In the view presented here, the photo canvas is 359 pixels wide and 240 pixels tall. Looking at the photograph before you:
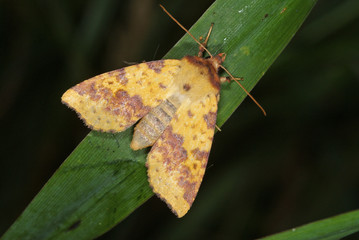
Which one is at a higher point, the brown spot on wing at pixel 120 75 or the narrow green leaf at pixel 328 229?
the brown spot on wing at pixel 120 75

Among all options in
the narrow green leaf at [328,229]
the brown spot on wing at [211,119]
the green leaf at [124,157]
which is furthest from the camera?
the brown spot on wing at [211,119]

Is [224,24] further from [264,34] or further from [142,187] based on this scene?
[142,187]

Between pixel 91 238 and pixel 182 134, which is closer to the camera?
pixel 91 238

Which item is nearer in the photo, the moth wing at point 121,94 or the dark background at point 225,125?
the moth wing at point 121,94

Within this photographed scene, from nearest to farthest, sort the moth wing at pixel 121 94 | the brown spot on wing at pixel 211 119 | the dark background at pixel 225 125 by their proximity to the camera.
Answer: the moth wing at pixel 121 94, the brown spot on wing at pixel 211 119, the dark background at pixel 225 125

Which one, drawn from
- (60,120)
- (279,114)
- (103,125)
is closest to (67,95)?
(103,125)

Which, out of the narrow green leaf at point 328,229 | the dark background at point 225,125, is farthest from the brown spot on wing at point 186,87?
the narrow green leaf at point 328,229

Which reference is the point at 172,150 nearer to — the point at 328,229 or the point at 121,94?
the point at 121,94

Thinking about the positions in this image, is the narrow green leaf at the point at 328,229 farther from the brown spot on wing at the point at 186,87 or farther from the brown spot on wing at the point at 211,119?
the brown spot on wing at the point at 186,87
